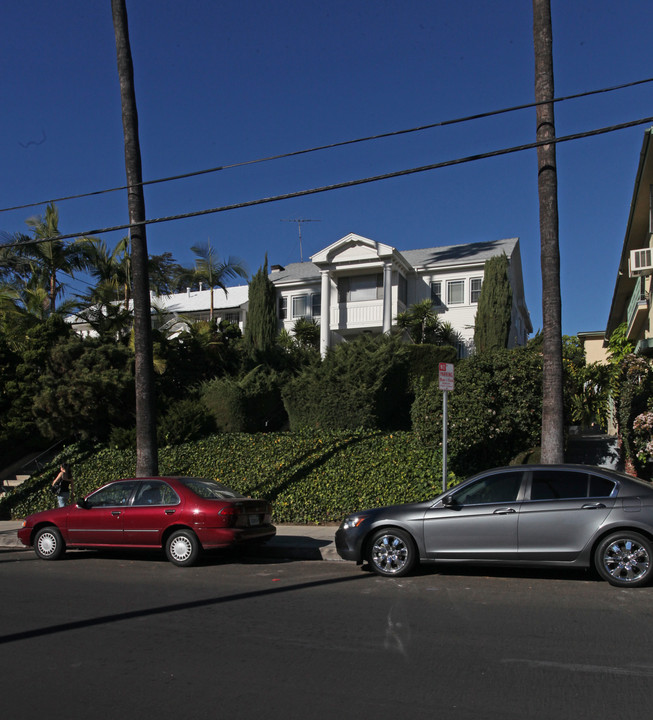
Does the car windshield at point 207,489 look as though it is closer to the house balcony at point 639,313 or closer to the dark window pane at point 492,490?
the dark window pane at point 492,490

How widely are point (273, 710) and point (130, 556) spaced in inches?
316

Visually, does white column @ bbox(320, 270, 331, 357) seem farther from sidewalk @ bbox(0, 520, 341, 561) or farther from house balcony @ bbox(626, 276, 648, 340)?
sidewalk @ bbox(0, 520, 341, 561)

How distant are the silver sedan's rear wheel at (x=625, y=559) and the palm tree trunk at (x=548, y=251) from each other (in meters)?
3.33

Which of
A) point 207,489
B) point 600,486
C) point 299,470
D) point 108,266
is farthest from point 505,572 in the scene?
point 108,266

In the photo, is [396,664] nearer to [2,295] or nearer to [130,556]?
[130,556]

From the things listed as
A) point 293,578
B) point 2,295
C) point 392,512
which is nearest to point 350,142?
point 392,512

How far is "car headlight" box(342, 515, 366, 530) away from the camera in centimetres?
945

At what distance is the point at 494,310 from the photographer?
28688mm

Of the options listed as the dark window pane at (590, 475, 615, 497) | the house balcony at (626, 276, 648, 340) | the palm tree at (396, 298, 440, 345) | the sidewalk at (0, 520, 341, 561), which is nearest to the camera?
the dark window pane at (590, 475, 615, 497)

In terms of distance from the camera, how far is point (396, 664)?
5461 millimetres

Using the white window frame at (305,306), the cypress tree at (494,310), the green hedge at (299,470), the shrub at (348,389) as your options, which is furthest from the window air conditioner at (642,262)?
the white window frame at (305,306)

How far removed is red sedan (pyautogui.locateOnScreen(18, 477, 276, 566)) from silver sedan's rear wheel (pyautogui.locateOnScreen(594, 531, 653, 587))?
5184 millimetres

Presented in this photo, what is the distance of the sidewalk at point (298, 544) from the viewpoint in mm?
11367

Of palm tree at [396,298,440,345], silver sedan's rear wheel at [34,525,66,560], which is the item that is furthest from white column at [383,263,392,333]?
silver sedan's rear wheel at [34,525,66,560]
